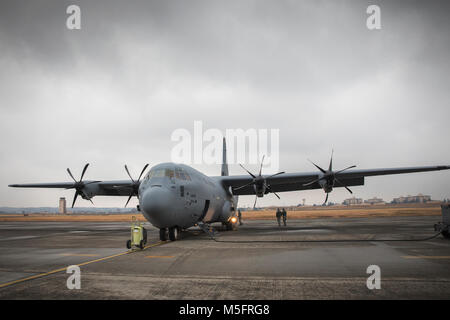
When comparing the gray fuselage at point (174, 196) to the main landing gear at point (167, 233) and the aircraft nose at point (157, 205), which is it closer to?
the aircraft nose at point (157, 205)

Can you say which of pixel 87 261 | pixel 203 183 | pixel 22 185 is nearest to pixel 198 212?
pixel 203 183

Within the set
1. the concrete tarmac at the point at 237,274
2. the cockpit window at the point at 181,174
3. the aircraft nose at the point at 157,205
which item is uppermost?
the cockpit window at the point at 181,174

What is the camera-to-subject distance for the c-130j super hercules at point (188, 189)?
1318 cm

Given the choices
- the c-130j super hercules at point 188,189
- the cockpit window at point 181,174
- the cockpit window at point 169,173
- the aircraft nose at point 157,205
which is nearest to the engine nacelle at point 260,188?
the c-130j super hercules at point 188,189

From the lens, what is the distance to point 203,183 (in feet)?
57.3

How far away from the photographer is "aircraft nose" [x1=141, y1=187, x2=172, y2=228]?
1266 centimetres

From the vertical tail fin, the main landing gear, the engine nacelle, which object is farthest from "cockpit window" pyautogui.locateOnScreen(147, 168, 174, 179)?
the vertical tail fin

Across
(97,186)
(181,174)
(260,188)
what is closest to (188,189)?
(181,174)

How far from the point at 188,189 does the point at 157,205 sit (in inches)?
109

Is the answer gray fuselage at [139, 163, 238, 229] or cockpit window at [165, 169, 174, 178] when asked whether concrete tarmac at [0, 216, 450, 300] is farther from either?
cockpit window at [165, 169, 174, 178]

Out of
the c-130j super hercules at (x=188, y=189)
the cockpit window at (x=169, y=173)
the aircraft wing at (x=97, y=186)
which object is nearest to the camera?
the c-130j super hercules at (x=188, y=189)
